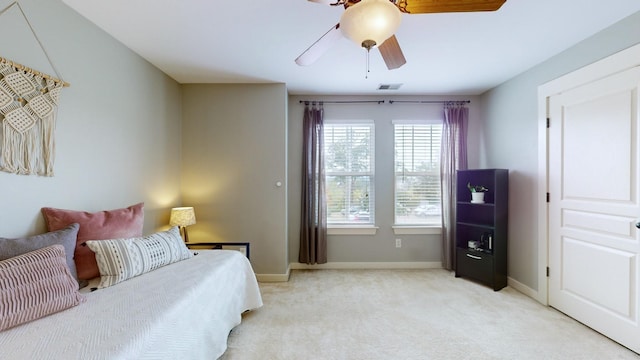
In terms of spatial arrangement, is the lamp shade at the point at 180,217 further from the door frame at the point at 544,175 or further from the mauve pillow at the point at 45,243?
the door frame at the point at 544,175

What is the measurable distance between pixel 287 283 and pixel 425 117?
9.53 ft

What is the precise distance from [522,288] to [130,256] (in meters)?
3.80

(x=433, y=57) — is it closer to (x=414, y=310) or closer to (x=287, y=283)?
(x=414, y=310)

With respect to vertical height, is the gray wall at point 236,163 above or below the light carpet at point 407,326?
above

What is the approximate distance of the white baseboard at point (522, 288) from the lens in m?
2.88

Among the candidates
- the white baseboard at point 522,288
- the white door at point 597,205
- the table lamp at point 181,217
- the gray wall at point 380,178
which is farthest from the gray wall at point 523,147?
the table lamp at point 181,217

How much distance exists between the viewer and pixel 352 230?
12.5ft

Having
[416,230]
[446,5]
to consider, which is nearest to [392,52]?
[446,5]

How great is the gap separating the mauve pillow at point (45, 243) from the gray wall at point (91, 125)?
0.61 ft

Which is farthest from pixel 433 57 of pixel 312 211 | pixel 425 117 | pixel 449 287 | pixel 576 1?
pixel 449 287

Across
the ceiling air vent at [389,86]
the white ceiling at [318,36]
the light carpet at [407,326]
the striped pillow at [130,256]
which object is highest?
the white ceiling at [318,36]

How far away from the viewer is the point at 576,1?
1.82 meters

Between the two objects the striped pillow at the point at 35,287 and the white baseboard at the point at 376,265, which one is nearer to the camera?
the striped pillow at the point at 35,287

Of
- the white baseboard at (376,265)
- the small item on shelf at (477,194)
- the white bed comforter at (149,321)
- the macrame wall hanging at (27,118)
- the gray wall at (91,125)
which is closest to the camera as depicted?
the white bed comforter at (149,321)
